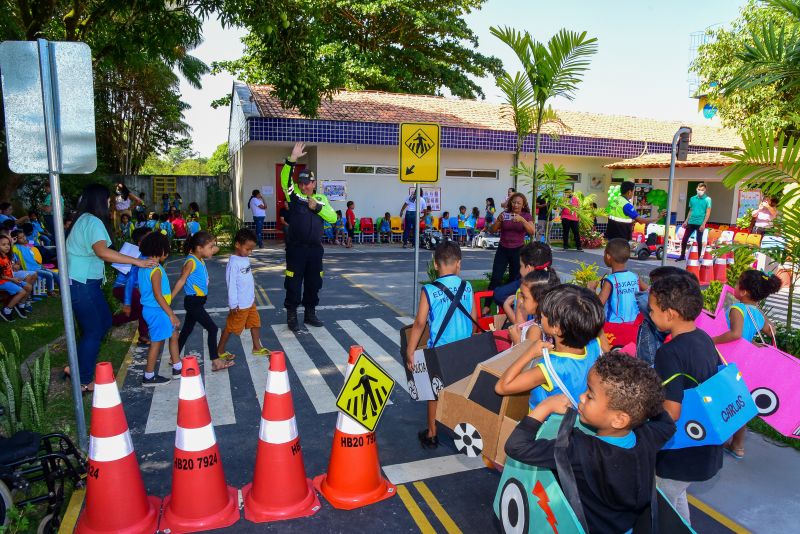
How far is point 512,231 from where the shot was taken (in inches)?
311

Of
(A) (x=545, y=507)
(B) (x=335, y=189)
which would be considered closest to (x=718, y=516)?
(A) (x=545, y=507)

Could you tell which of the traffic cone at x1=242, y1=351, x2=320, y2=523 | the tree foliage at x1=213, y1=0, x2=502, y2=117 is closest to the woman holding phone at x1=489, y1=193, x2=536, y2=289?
the traffic cone at x1=242, y1=351, x2=320, y2=523

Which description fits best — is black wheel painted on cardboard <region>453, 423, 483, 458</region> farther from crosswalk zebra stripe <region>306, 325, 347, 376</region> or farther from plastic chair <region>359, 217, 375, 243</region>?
plastic chair <region>359, 217, 375, 243</region>

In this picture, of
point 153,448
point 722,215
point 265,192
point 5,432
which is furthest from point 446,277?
point 722,215

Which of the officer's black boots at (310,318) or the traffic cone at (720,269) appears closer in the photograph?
the officer's black boots at (310,318)

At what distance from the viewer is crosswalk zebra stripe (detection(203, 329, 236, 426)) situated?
484cm

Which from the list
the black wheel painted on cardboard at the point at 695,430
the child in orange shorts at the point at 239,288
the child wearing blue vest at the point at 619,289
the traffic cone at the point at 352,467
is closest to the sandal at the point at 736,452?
the child wearing blue vest at the point at 619,289

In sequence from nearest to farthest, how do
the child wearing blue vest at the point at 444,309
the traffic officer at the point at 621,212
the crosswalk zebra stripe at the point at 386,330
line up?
the child wearing blue vest at the point at 444,309 < the crosswalk zebra stripe at the point at 386,330 < the traffic officer at the point at 621,212

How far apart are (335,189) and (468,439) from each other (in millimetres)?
15658

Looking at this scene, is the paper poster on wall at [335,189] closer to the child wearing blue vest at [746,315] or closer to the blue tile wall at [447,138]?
the blue tile wall at [447,138]

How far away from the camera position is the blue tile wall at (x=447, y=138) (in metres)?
16.5

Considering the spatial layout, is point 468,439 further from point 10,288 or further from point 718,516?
point 10,288

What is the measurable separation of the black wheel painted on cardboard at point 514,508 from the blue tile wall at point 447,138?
15283 mm

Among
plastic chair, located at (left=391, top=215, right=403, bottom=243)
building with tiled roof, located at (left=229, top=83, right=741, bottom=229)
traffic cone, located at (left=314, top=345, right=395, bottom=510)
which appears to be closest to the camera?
traffic cone, located at (left=314, top=345, right=395, bottom=510)
